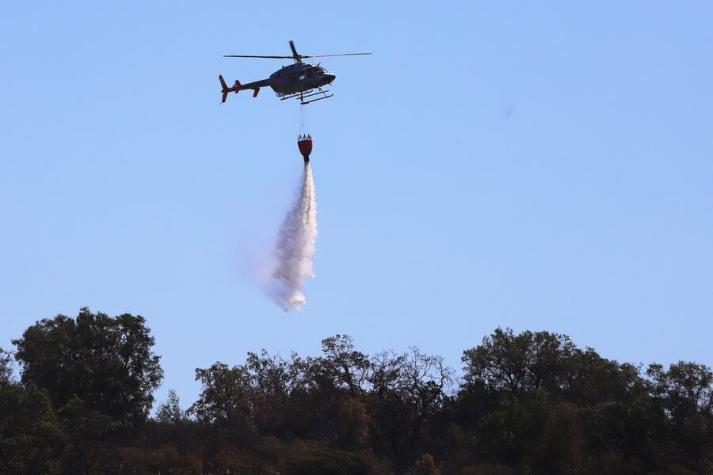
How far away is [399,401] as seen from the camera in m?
119

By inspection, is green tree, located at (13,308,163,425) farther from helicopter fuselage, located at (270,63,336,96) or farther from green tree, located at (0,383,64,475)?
helicopter fuselage, located at (270,63,336,96)

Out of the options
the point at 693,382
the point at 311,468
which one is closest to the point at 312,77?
the point at 311,468

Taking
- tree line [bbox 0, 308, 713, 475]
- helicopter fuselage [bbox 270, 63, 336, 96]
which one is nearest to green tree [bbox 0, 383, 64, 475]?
tree line [bbox 0, 308, 713, 475]

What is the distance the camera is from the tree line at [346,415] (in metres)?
96.4

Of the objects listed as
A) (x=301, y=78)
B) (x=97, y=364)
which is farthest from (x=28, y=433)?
(x=301, y=78)

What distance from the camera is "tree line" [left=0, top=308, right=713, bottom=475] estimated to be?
96.4 meters

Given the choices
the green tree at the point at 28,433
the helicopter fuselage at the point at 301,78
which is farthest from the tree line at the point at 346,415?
the helicopter fuselage at the point at 301,78

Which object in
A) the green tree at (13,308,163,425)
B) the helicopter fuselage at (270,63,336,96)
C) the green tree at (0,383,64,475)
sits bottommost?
the green tree at (0,383,64,475)

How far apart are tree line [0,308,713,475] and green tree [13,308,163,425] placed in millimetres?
107

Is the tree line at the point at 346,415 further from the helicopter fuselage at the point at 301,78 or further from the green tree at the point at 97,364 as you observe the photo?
the helicopter fuselage at the point at 301,78

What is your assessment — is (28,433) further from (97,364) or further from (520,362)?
(520,362)

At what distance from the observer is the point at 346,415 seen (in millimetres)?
113438

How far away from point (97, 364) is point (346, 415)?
19.3 meters

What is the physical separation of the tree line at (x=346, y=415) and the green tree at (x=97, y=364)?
107mm
